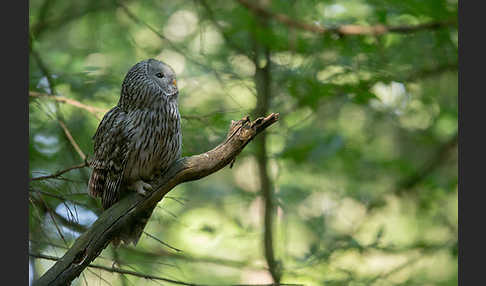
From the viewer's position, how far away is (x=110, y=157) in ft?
10.4

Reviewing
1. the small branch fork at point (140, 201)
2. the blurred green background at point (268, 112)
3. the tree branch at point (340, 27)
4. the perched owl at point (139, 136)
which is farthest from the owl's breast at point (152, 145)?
the tree branch at point (340, 27)

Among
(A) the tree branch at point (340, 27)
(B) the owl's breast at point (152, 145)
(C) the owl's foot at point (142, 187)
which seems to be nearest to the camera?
(C) the owl's foot at point (142, 187)

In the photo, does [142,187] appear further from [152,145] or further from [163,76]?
[163,76]

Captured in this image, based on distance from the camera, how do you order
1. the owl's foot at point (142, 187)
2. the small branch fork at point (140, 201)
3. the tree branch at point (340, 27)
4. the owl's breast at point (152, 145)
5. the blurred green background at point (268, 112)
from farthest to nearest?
the tree branch at point (340, 27)
the blurred green background at point (268, 112)
the owl's breast at point (152, 145)
the owl's foot at point (142, 187)
the small branch fork at point (140, 201)

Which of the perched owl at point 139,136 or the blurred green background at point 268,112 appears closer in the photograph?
the perched owl at point 139,136

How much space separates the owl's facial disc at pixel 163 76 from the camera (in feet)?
10.3

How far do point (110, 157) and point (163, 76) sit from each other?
58 centimetres

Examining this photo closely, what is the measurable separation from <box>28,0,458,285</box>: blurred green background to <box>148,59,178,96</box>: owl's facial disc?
0.63 meters

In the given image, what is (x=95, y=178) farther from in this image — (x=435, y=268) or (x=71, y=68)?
(x=435, y=268)

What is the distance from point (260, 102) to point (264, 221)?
1.36 metres

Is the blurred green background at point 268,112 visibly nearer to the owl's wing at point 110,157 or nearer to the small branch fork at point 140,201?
the owl's wing at point 110,157

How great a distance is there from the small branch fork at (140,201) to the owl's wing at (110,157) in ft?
0.66

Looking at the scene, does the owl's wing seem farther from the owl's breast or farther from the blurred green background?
the blurred green background

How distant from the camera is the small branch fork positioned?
104 inches
